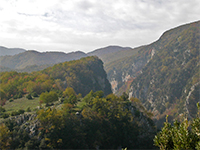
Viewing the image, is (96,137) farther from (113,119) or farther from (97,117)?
(113,119)

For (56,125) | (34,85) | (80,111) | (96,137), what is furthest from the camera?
(34,85)

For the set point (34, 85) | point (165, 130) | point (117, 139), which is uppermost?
point (165, 130)

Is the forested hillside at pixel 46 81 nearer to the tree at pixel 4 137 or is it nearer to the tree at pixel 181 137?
the tree at pixel 4 137

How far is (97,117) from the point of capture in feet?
269

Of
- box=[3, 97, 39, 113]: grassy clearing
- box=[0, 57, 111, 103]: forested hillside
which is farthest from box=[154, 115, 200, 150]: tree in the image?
box=[0, 57, 111, 103]: forested hillside

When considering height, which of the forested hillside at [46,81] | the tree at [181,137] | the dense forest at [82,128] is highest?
the tree at [181,137]

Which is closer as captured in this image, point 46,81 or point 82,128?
point 82,128

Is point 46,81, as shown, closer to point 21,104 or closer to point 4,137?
point 21,104

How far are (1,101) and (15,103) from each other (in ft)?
24.6

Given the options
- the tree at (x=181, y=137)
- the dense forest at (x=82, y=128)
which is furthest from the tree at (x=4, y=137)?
the tree at (x=181, y=137)

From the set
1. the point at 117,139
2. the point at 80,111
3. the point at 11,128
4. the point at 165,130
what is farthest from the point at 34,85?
the point at 165,130

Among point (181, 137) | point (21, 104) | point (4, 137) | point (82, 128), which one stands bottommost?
point (82, 128)

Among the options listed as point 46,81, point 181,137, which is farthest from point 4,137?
point 46,81

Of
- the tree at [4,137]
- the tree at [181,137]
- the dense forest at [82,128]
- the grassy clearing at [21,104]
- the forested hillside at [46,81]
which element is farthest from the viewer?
the forested hillside at [46,81]
